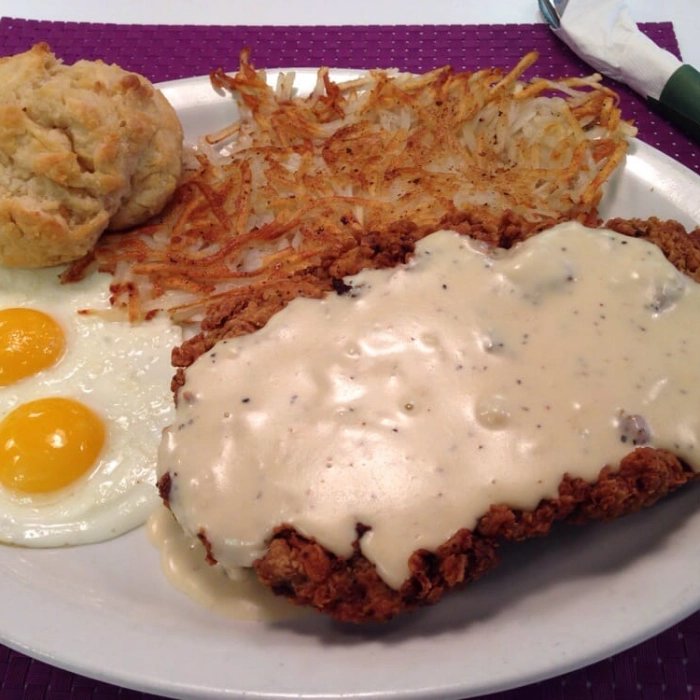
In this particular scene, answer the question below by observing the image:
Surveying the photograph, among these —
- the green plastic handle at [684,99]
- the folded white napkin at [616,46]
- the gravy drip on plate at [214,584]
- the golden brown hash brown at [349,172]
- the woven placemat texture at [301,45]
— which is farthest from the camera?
the woven placemat texture at [301,45]

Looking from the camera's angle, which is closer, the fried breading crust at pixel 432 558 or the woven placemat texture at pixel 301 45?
the fried breading crust at pixel 432 558

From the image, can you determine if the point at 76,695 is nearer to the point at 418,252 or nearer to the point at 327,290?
the point at 327,290

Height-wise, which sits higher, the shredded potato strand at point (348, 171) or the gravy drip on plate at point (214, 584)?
the shredded potato strand at point (348, 171)

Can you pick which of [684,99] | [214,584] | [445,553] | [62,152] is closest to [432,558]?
[445,553]

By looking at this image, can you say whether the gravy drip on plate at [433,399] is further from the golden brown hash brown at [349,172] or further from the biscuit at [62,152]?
the biscuit at [62,152]

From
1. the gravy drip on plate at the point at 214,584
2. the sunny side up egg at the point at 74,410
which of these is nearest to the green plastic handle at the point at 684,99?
the sunny side up egg at the point at 74,410

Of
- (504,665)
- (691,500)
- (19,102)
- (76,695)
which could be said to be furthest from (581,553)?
(19,102)

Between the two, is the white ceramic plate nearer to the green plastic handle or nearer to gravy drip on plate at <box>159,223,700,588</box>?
gravy drip on plate at <box>159,223,700,588</box>

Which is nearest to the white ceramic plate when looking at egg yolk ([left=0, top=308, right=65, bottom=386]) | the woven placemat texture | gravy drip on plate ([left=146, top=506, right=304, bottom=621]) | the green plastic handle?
gravy drip on plate ([left=146, top=506, right=304, bottom=621])
